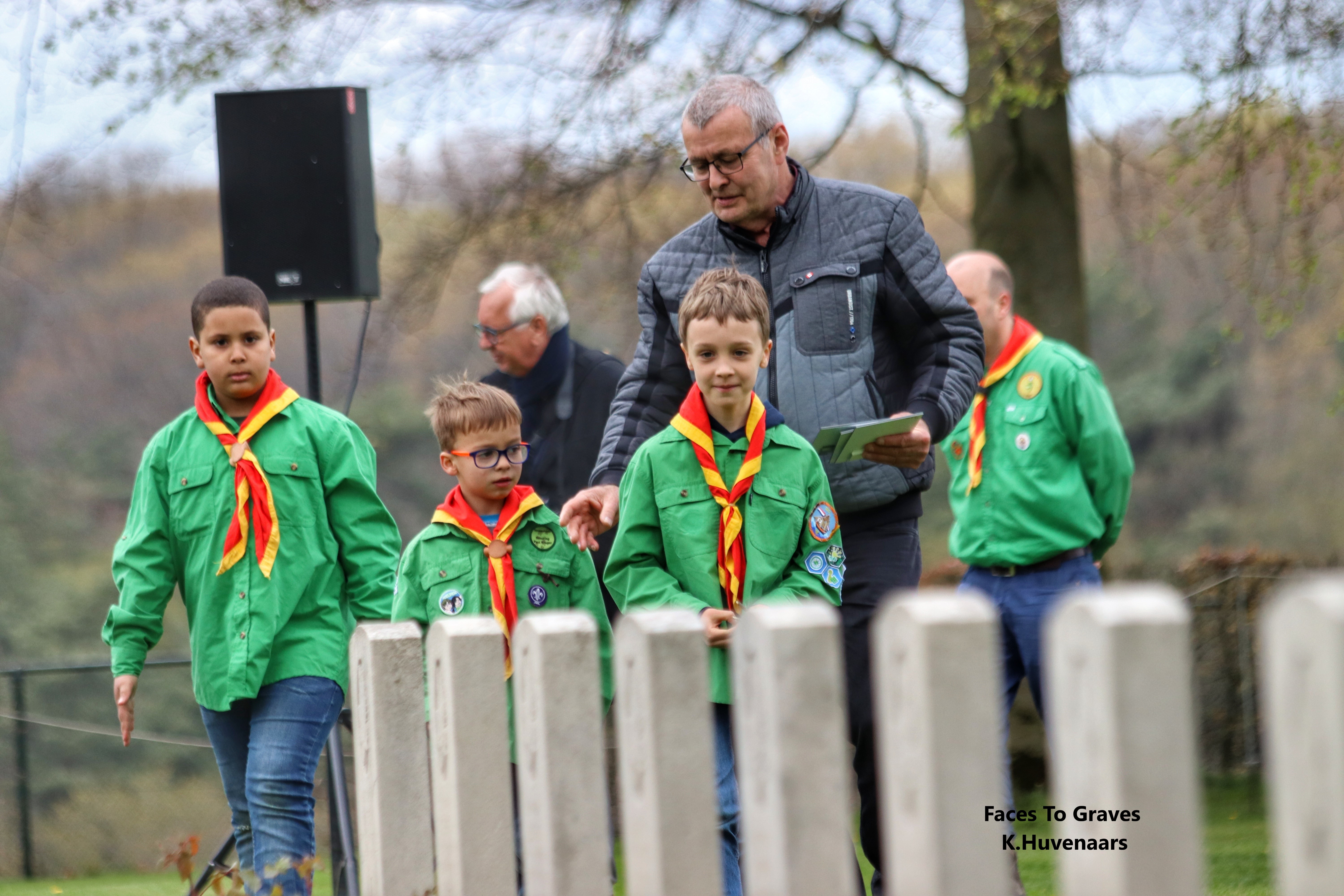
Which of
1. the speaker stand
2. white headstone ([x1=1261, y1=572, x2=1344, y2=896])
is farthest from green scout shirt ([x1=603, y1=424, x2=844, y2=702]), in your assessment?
the speaker stand

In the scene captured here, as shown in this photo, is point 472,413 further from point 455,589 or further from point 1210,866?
point 1210,866

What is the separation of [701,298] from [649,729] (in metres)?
1.53

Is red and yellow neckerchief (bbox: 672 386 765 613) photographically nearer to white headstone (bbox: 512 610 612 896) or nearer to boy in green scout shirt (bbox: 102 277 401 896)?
boy in green scout shirt (bbox: 102 277 401 896)

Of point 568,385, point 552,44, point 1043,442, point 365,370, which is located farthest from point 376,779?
point 365,370

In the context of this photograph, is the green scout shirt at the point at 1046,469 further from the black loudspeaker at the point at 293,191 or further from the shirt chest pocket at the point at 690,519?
the black loudspeaker at the point at 293,191

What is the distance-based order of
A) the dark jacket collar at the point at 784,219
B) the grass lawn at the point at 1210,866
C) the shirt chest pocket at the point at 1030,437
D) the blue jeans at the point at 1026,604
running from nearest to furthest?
the dark jacket collar at the point at 784,219
the blue jeans at the point at 1026,604
the shirt chest pocket at the point at 1030,437
the grass lawn at the point at 1210,866

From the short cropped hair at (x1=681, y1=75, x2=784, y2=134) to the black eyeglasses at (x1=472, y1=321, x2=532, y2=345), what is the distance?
5.35ft

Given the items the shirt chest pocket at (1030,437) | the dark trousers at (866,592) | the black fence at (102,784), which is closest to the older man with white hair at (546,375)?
the black fence at (102,784)

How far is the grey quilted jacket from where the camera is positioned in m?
3.23

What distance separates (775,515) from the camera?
294 centimetres

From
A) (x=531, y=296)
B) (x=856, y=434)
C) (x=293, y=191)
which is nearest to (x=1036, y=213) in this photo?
(x=531, y=296)

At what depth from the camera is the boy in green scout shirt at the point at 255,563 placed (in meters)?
3.28

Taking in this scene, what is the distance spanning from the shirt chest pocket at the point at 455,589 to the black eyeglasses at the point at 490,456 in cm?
22

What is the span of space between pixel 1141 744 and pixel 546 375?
3.66 metres
